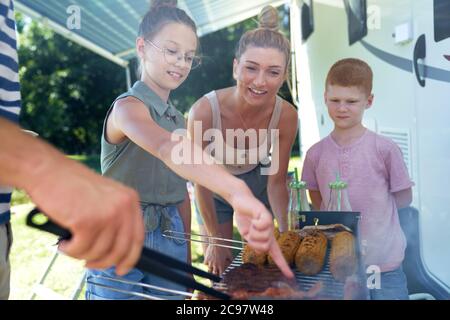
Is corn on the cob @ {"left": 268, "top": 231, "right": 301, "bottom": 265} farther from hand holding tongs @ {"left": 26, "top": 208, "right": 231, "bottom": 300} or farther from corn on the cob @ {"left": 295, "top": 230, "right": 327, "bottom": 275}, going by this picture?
hand holding tongs @ {"left": 26, "top": 208, "right": 231, "bottom": 300}

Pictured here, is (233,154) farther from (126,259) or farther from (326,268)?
(126,259)

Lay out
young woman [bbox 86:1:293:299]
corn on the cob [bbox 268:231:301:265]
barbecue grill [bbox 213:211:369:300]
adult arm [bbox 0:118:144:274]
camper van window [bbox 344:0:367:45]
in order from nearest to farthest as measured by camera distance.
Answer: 1. adult arm [bbox 0:118:144:274]
2. barbecue grill [bbox 213:211:369:300]
3. corn on the cob [bbox 268:231:301:265]
4. young woman [bbox 86:1:293:299]
5. camper van window [bbox 344:0:367:45]

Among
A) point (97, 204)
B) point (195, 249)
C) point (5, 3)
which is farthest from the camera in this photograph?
point (195, 249)

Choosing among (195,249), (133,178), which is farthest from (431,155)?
(195,249)

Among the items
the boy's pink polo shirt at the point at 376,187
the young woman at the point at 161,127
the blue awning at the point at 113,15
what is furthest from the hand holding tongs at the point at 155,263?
the blue awning at the point at 113,15

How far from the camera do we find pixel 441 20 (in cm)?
206

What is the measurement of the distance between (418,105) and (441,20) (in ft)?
1.37

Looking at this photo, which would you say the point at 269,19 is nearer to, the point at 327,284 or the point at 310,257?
the point at 310,257

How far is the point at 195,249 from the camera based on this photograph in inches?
198

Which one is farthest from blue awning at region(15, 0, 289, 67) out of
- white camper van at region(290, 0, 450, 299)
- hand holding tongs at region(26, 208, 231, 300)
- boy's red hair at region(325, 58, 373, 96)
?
hand holding tongs at region(26, 208, 231, 300)

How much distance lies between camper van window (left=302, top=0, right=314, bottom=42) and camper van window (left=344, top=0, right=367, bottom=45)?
77cm

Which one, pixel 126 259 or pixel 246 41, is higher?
pixel 246 41

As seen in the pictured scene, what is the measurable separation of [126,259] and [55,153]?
220mm

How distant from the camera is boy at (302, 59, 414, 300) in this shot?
207 centimetres
